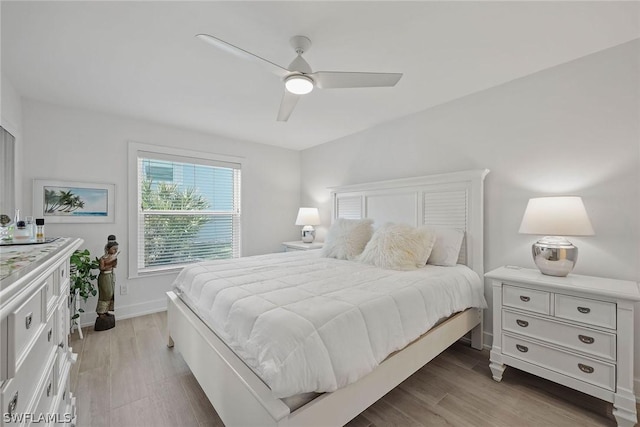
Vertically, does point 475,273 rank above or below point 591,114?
below

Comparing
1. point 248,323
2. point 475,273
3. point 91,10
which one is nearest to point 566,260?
point 475,273

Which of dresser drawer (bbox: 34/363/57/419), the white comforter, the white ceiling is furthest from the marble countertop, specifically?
the white ceiling

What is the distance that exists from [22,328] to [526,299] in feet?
8.84

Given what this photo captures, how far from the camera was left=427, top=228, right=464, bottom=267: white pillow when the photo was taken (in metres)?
2.56

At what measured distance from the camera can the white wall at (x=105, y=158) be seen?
283 cm

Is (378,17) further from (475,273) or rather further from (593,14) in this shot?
(475,273)

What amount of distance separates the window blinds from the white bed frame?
4.60ft

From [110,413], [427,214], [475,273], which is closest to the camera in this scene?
[110,413]

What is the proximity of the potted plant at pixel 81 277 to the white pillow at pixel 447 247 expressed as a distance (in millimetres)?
3562

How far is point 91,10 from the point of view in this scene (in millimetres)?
1599

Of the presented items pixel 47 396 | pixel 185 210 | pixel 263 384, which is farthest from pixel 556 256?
pixel 185 210

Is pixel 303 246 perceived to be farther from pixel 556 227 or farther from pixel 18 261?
pixel 18 261

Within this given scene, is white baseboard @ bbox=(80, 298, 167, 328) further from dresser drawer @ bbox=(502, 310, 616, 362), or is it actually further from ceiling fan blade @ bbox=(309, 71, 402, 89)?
dresser drawer @ bbox=(502, 310, 616, 362)

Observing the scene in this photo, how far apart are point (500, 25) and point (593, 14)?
20.6 inches
